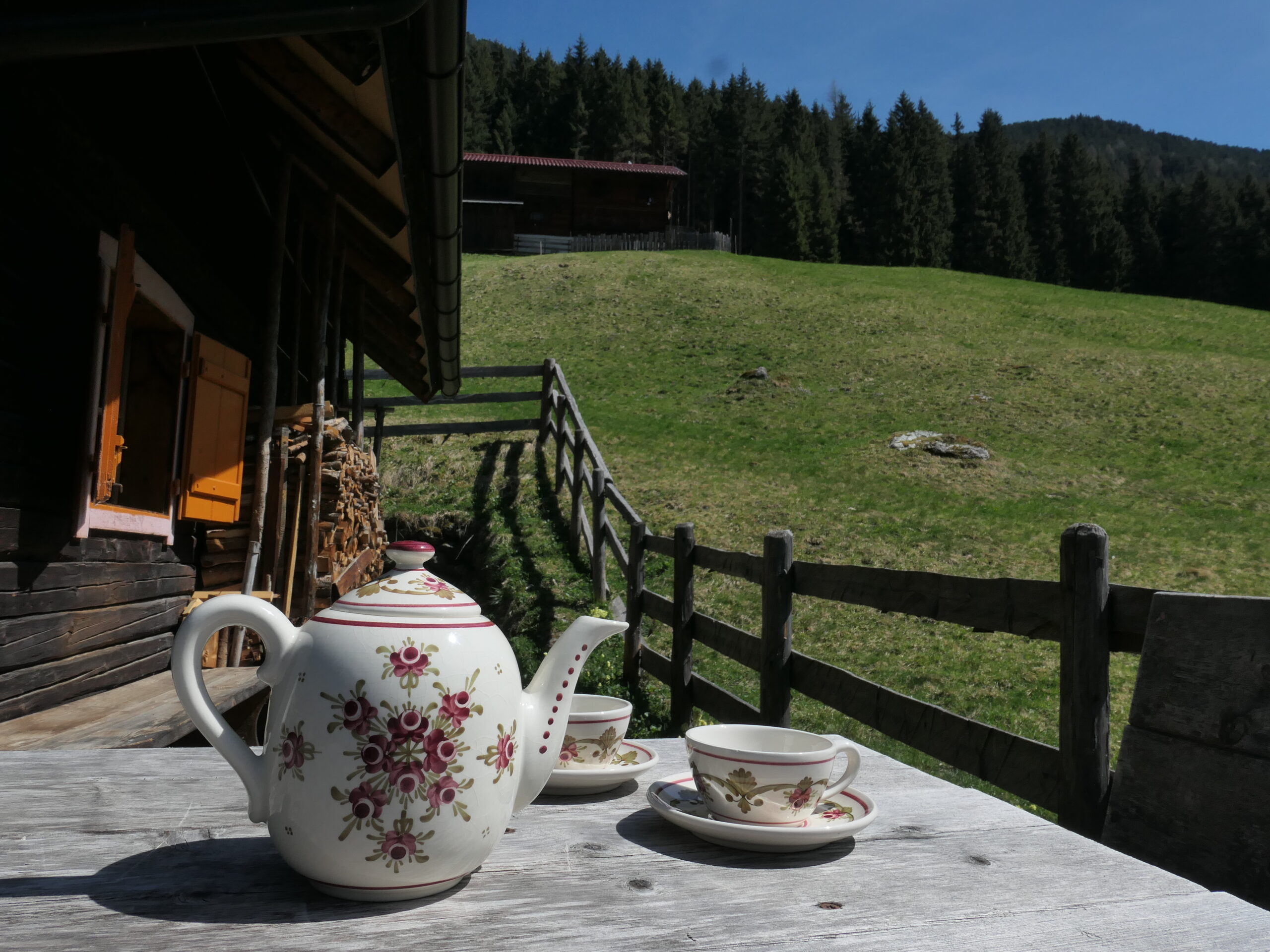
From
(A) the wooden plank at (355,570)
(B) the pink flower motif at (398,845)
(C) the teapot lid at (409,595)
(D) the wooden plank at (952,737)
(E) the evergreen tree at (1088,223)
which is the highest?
(E) the evergreen tree at (1088,223)

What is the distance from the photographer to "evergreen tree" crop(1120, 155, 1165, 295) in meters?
59.4

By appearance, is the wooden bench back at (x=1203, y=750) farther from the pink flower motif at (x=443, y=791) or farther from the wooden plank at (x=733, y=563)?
the wooden plank at (x=733, y=563)

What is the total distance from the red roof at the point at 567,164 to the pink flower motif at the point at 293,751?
47699 mm

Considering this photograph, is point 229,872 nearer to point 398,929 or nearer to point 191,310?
point 398,929

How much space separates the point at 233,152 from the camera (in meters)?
5.84

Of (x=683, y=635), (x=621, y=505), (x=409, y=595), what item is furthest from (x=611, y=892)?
(x=621, y=505)

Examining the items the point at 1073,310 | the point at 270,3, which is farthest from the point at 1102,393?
the point at 270,3

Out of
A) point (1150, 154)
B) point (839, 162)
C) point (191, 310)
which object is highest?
point (1150, 154)

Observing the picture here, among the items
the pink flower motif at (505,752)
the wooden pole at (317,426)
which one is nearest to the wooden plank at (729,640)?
the wooden pole at (317,426)

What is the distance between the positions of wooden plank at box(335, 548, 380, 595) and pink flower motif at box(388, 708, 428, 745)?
5651 mm

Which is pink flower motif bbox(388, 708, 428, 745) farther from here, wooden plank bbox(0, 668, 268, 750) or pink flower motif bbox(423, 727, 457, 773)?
wooden plank bbox(0, 668, 268, 750)

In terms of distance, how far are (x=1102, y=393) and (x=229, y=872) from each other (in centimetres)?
1982

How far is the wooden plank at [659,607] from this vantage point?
21.7 feet

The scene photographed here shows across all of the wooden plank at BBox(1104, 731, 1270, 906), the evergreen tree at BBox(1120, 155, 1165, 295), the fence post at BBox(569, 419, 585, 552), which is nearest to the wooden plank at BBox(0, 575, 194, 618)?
the wooden plank at BBox(1104, 731, 1270, 906)
